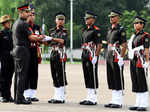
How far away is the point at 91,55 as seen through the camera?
10484 millimetres

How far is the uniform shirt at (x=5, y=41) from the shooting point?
10674mm

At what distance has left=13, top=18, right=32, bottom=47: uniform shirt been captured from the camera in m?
10.1

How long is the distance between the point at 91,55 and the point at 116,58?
0.70m

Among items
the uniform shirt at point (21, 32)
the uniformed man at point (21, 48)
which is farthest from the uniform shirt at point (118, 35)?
the uniform shirt at point (21, 32)

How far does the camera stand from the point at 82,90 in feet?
45.6

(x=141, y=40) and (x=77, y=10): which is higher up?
(x=77, y=10)

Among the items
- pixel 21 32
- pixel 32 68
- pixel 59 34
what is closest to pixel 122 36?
pixel 59 34

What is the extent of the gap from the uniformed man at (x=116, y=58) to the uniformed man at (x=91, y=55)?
0.41 meters

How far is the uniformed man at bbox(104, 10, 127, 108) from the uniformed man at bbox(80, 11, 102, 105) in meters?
0.41

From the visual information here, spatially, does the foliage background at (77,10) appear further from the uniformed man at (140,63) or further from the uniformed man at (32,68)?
the uniformed man at (140,63)

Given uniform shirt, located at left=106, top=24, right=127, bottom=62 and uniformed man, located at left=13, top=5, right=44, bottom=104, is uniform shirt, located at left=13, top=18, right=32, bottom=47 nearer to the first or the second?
Result: uniformed man, located at left=13, top=5, right=44, bottom=104

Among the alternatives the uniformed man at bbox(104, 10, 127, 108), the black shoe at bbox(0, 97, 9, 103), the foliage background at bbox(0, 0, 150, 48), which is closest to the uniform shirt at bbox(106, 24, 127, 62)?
the uniformed man at bbox(104, 10, 127, 108)

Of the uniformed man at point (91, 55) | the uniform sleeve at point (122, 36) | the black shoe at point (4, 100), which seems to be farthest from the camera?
the black shoe at point (4, 100)

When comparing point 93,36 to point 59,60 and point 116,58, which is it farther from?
point 59,60
